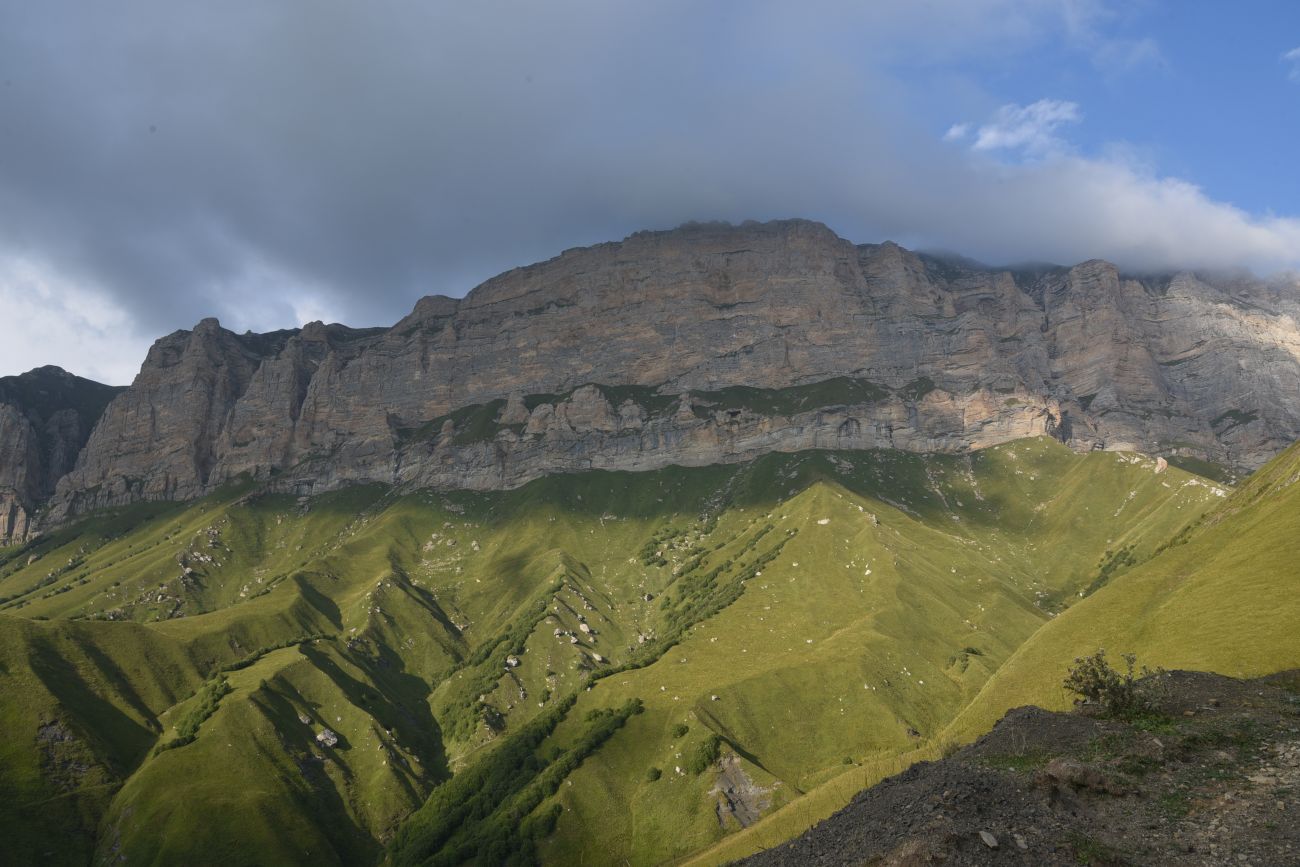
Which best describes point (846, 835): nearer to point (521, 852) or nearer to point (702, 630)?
point (521, 852)

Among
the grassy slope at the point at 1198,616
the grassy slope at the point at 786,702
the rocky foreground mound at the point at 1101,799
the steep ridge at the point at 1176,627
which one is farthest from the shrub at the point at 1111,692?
the grassy slope at the point at 786,702

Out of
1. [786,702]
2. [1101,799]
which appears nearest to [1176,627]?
[786,702]

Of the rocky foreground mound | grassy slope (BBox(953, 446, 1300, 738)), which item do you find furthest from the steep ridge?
the rocky foreground mound

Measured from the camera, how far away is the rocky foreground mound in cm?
3131

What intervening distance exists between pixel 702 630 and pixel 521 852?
78.7 meters

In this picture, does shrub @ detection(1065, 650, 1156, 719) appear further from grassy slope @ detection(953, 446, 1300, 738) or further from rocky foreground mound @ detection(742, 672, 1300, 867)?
grassy slope @ detection(953, 446, 1300, 738)

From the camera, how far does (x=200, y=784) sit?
138 metres

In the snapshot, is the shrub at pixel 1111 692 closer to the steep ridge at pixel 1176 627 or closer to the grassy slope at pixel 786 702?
the steep ridge at pixel 1176 627

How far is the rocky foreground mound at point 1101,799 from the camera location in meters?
31.3

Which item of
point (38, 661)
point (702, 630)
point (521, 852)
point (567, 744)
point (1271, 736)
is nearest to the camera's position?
point (1271, 736)

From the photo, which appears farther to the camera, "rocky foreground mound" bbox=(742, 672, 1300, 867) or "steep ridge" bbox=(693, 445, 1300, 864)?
"steep ridge" bbox=(693, 445, 1300, 864)

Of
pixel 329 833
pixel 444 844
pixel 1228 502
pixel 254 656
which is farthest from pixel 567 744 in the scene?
pixel 1228 502

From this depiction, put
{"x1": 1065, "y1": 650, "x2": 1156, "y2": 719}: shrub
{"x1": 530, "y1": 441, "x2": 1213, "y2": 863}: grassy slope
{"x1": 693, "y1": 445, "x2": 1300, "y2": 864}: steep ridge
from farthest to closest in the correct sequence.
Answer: {"x1": 530, "y1": 441, "x2": 1213, "y2": 863}: grassy slope, {"x1": 693, "y1": 445, "x2": 1300, "y2": 864}: steep ridge, {"x1": 1065, "y1": 650, "x2": 1156, "y2": 719}: shrub

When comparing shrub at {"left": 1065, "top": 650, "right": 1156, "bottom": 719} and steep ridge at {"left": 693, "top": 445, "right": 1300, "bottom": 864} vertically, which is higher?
shrub at {"left": 1065, "top": 650, "right": 1156, "bottom": 719}
